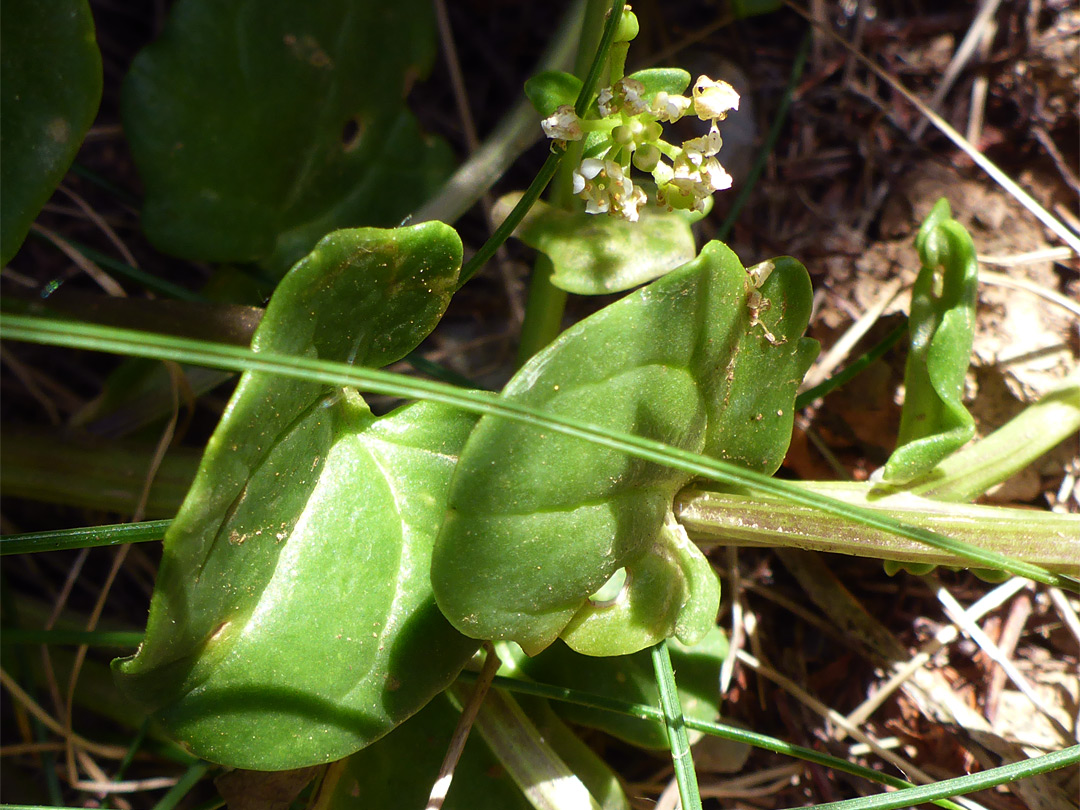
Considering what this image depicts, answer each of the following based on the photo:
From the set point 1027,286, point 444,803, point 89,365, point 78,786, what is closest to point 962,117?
point 1027,286

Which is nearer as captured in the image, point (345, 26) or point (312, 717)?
point (312, 717)

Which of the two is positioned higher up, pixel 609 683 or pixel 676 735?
pixel 676 735

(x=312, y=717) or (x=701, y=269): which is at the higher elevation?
(x=701, y=269)

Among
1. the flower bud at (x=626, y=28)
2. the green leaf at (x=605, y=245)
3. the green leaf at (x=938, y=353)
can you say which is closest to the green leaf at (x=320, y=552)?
the green leaf at (x=605, y=245)

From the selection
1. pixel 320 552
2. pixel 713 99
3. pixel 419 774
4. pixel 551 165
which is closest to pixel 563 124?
pixel 551 165

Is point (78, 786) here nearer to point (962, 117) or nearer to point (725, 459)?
point (725, 459)

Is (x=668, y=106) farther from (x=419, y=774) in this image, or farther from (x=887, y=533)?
(x=419, y=774)
